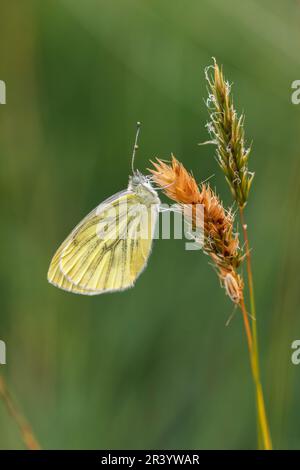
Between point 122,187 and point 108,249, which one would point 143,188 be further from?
point 122,187

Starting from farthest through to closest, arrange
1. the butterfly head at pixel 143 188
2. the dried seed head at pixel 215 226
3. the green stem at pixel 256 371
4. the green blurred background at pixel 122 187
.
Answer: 1. the green blurred background at pixel 122 187
2. the butterfly head at pixel 143 188
3. the dried seed head at pixel 215 226
4. the green stem at pixel 256 371

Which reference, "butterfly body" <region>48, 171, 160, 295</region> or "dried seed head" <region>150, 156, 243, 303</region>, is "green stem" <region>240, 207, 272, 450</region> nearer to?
"dried seed head" <region>150, 156, 243, 303</region>

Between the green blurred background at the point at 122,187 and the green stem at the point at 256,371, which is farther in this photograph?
the green blurred background at the point at 122,187

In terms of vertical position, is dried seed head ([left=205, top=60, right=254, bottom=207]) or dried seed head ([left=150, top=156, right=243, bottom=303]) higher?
dried seed head ([left=205, top=60, right=254, bottom=207])

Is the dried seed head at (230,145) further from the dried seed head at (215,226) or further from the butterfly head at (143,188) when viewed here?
the butterfly head at (143,188)

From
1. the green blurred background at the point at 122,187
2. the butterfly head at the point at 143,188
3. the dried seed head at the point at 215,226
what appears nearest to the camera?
the dried seed head at the point at 215,226

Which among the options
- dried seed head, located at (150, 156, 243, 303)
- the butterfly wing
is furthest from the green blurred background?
dried seed head, located at (150, 156, 243, 303)

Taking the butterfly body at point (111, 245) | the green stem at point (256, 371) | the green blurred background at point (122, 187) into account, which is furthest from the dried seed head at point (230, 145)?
the green blurred background at point (122, 187)
